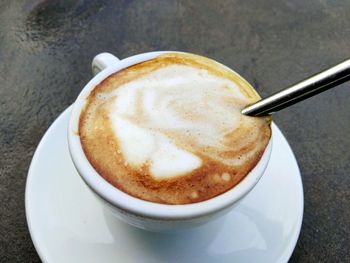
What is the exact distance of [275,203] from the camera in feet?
2.46

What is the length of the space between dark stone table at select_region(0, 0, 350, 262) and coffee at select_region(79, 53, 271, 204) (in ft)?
0.91

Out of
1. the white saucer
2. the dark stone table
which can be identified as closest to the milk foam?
the white saucer

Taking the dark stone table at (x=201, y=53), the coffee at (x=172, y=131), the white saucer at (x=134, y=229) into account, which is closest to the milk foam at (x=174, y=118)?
the coffee at (x=172, y=131)

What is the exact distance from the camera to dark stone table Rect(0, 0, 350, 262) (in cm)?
82

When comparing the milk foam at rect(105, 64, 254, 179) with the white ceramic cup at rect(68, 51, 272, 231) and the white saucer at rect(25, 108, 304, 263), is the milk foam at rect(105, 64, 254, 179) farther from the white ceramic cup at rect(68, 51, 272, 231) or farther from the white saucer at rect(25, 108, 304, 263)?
the white saucer at rect(25, 108, 304, 263)

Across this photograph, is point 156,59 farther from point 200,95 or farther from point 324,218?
point 324,218

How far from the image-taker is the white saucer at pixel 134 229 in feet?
2.20

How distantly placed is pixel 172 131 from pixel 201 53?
0.51 metres

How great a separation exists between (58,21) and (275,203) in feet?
2.35

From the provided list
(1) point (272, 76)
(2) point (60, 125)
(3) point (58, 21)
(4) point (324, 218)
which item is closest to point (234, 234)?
(4) point (324, 218)

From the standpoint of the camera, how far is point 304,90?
1.84 feet

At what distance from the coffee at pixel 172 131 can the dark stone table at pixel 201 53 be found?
0.91 feet

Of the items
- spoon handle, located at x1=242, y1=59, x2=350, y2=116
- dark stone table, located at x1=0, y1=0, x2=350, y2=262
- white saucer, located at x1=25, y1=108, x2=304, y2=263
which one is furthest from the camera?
dark stone table, located at x1=0, y1=0, x2=350, y2=262

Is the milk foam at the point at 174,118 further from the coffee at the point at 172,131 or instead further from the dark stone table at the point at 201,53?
the dark stone table at the point at 201,53
